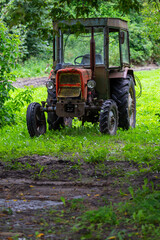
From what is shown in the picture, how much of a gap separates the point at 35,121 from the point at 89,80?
1.49 m

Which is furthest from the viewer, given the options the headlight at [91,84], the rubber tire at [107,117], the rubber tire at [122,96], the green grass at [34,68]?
the green grass at [34,68]

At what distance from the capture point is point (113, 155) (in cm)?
749

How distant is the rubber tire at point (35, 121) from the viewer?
30.8ft

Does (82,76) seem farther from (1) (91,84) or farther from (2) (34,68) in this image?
(2) (34,68)

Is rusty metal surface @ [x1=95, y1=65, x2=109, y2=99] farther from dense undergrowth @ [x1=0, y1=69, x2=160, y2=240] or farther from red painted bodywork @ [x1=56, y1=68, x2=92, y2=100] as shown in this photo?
dense undergrowth @ [x1=0, y1=69, x2=160, y2=240]

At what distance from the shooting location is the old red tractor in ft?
31.0

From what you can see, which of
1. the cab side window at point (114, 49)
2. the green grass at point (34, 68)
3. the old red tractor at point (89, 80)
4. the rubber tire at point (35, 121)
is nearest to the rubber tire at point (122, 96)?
the old red tractor at point (89, 80)

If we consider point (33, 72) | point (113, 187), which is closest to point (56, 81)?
point (113, 187)

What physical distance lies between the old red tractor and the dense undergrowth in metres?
0.41

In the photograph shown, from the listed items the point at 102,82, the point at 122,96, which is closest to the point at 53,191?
the point at 102,82

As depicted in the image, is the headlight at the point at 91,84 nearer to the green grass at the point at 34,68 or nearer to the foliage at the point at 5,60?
the foliage at the point at 5,60

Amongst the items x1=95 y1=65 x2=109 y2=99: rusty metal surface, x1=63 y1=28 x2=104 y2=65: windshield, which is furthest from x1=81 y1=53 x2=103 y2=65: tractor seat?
x1=95 y1=65 x2=109 y2=99: rusty metal surface

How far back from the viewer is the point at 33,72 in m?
27.5

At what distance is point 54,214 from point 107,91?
5901 mm
